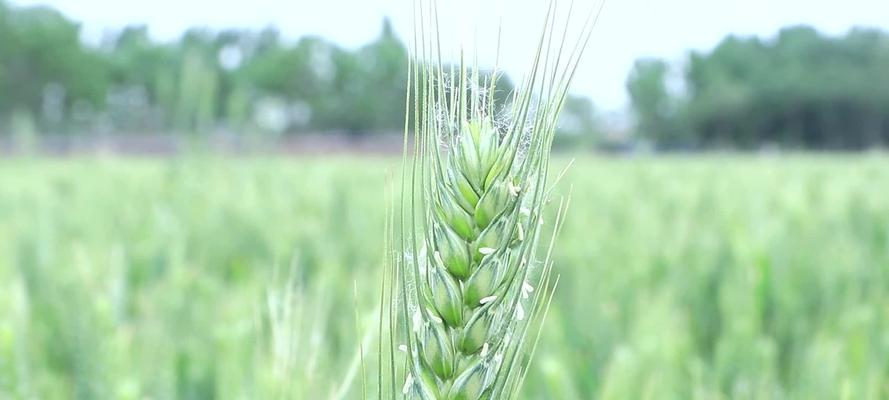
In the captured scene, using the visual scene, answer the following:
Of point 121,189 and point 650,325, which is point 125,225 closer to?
point 121,189

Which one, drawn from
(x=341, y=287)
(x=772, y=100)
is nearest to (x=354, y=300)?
(x=341, y=287)

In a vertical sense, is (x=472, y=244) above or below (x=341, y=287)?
above

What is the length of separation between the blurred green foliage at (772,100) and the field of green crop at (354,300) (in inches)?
774

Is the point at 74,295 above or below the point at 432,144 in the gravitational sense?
below

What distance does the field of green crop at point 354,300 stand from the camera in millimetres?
914

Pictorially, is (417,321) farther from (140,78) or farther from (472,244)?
(140,78)

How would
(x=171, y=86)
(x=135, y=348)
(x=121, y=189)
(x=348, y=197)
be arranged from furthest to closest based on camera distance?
(x=171, y=86) → (x=121, y=189) → (x=348, y=197) → (x=135, y=348)

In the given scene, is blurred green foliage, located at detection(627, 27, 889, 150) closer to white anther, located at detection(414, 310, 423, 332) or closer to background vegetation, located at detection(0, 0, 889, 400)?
background vegetation, located at detection(0, 0, 889, 400)

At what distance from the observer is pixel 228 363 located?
0.96 metres

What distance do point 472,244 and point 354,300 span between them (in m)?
0.05

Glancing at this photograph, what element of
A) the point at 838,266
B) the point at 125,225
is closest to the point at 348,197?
the point at 125,225

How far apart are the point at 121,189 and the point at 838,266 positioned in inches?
140

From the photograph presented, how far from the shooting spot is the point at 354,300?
0.33 meters

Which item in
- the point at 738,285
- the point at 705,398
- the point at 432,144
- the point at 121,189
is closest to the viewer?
the point at 432,144
